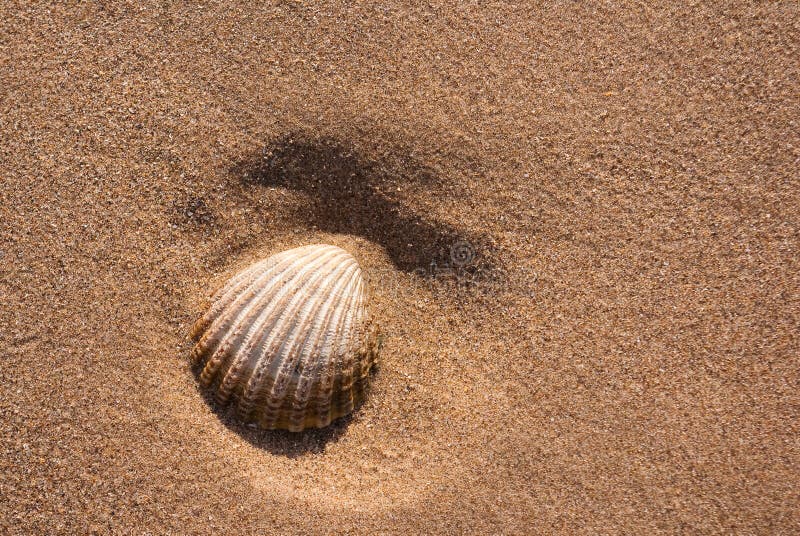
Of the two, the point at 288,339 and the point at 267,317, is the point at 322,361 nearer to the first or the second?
the point at 288,339

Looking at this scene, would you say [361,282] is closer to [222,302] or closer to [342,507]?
[222,302]

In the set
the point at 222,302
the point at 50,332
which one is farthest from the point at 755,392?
the point at 50,332

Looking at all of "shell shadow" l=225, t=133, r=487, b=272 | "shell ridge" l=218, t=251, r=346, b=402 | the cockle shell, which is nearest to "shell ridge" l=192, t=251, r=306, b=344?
the cockle shell

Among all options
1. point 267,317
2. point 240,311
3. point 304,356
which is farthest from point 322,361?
point 240,311

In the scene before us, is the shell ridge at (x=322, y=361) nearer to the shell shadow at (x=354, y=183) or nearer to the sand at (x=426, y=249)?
the sand at (x=426, y=249)

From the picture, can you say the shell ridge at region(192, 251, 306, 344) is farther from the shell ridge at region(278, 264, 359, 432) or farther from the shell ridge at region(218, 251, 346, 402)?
the shell ridge at region(278, 264, 359, 432)

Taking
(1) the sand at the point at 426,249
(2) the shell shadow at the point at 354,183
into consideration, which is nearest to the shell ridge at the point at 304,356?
(1) the sand at the point at 426,249
